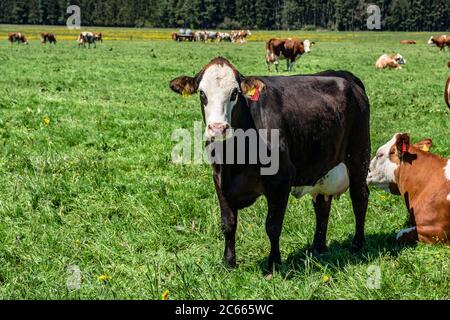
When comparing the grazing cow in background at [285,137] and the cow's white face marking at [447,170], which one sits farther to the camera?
the cow's white face marking at [447,170]

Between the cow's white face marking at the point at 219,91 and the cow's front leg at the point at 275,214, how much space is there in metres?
0.80

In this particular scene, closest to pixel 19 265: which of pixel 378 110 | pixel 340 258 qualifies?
pixel 340 258

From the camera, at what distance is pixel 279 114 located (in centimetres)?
506

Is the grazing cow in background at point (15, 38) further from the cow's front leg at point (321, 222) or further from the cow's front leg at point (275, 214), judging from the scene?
the cow's front leg at point (275, 214)

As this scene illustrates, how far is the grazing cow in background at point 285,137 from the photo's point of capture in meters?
4.68

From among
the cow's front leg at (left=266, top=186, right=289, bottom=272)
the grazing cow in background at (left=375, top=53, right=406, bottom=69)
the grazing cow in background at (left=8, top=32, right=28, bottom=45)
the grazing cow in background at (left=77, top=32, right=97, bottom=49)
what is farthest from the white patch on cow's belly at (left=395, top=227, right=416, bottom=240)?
the grazing cow in background at (left=8, top=32, right=28, bottom=45)

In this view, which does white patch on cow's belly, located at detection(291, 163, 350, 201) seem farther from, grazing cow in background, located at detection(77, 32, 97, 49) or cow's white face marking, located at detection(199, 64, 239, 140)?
grazing cow in background, located at detection(77, 32, 97, 49)

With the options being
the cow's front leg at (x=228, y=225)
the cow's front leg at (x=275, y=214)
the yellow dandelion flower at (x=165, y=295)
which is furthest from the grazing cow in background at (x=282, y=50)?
the yellow dandelion flower at (x=165, y=295)

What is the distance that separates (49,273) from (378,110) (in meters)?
11.2

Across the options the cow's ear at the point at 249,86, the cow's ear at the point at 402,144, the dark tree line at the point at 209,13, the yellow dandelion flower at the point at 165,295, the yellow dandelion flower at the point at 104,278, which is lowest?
the yellow dandelion flower at the point at 104,278

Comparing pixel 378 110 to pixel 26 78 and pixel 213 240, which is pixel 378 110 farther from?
pixel 26 78

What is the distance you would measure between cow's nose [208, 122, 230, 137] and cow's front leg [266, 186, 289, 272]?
33.6 inches
